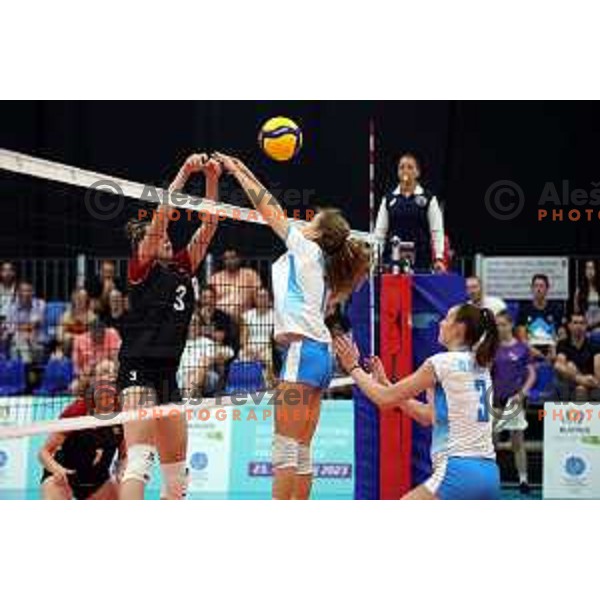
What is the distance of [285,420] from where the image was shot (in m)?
6.50

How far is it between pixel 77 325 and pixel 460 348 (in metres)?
6.14

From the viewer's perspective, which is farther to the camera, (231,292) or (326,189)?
(326,189)

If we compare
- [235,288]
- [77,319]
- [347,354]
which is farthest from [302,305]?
[77,319]

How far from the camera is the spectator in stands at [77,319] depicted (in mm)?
11391

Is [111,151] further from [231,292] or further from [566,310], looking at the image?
[566,310]

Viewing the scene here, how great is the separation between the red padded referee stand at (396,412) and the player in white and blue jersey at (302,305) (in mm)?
1535

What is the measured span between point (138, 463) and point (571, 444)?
545 centimetres

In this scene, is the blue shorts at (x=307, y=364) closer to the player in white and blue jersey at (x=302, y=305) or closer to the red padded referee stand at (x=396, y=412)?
the player in white and blue jersey at (x=302, y=305)

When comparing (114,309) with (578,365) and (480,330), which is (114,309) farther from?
(480,330)

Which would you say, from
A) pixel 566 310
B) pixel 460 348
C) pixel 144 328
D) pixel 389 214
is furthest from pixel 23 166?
pixel 566 310

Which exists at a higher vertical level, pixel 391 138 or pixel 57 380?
pixel 391 138

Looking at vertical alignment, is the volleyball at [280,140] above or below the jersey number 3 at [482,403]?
above

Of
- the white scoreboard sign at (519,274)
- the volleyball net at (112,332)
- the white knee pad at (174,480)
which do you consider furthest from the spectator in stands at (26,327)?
the white knee pad at (174,480)

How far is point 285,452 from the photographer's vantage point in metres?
6.50
